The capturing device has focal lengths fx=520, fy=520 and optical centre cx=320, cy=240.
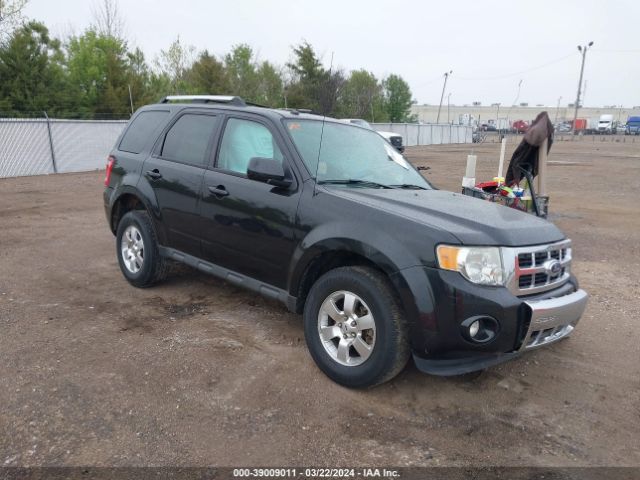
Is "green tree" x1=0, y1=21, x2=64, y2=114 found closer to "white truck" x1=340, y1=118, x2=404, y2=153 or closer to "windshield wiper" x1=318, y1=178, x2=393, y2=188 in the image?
"white truck" x1=340, y1=118, x2=404, y2=153

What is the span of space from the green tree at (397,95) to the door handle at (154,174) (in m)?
60.0

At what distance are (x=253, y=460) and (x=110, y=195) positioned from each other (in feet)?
12.5

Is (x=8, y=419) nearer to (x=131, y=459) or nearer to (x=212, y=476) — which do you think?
(x=131, y=459)

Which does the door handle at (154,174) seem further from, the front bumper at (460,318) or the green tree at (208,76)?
the green tree at (208,76)

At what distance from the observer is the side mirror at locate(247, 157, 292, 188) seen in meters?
3.72

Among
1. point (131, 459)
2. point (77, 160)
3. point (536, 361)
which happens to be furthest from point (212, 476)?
point (77, 160)

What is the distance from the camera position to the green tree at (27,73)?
77.2 ft

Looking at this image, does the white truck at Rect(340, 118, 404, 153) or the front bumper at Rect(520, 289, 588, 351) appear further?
the white truck at Rect(340, 118, 404, 153)

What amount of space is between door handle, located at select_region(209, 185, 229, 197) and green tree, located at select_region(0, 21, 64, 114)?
23670 mm

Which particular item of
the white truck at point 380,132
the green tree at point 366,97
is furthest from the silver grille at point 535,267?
the green tree at point 366,97

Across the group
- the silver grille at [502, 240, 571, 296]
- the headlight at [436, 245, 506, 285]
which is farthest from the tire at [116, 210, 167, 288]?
the silver grille at [502, 240, 571, 296]

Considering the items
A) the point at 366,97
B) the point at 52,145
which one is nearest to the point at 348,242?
the point at 52,145

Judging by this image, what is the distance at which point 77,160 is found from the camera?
18.2m

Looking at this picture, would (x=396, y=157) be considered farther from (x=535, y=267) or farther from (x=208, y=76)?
(x=208, y=76)
